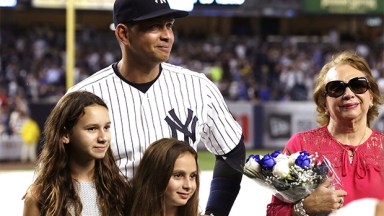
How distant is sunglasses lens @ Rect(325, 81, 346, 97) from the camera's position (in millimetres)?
3514

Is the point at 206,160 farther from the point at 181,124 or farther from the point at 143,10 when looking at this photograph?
the point at 143,10

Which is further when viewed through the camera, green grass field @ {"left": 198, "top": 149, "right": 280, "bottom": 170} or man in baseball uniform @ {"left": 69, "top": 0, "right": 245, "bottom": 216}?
green grass field @ {"left": 198, "top": 149, "right": 280, "bottom": 170}

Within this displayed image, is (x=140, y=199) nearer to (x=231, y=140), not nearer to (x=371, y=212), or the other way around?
(x=231, y=140)

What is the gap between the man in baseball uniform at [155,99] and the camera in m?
3.43

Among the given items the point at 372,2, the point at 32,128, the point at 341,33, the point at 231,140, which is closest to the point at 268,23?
the point at 341,33

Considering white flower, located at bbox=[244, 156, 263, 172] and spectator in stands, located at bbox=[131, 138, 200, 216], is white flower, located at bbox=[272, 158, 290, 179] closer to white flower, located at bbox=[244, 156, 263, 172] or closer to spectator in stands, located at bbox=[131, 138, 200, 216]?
white flower, located at bbox=[244, 156, 263, 172]

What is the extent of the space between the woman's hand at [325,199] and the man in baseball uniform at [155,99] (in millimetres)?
414

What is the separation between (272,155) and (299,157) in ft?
0.43

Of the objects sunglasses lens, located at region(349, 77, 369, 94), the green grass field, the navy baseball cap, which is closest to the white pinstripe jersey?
the navy baseball cap

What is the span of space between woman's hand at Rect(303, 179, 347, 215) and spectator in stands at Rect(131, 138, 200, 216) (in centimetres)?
43

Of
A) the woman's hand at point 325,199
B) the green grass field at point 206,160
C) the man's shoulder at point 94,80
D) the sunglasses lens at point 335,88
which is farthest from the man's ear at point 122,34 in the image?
the green grass field at point 206,160

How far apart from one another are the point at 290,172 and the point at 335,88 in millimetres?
513

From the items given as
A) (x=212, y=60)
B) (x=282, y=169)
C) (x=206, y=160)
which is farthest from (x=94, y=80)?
(x=212, y=60)

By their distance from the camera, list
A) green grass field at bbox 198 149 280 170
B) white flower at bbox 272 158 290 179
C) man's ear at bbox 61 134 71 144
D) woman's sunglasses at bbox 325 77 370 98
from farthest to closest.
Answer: green grass field at bbox 198 149 280 170 < woman's sunglasses at bbox 325 77 370 98 < man's ear at bbox 61 134 71 144 < white flower at bbox 272 158 290 179
